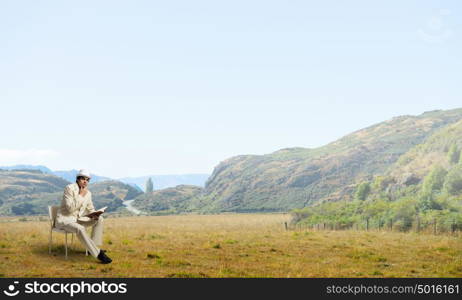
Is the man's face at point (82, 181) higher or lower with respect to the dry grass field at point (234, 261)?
higher

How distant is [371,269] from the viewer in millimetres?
16203

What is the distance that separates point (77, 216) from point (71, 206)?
61cm

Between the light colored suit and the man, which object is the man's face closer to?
the man

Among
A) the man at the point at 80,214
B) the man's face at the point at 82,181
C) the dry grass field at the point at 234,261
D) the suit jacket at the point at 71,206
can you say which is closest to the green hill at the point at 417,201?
the dry grass field at the point at 234,261

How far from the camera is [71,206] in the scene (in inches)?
656

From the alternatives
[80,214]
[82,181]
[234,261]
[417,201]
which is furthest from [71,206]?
[417,201]

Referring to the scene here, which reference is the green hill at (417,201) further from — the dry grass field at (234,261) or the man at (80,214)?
the man at (80,214)

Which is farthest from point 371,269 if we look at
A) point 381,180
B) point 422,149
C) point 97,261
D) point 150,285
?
point 422,149

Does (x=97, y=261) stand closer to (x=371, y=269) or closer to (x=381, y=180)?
(x=371, y=269)

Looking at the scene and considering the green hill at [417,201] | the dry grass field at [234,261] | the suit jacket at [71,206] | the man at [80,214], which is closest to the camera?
the dry grass field at [234,261]

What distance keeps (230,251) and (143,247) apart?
164 inches

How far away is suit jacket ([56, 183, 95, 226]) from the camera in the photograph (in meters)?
16.5

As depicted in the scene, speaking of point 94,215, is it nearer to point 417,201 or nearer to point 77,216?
point 77,216

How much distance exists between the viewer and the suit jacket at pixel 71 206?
16.5 meters
